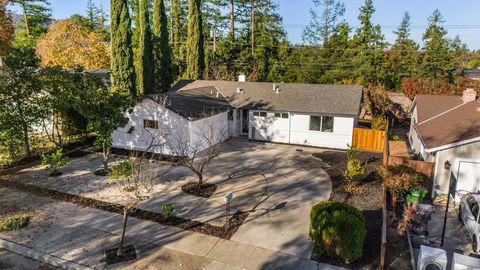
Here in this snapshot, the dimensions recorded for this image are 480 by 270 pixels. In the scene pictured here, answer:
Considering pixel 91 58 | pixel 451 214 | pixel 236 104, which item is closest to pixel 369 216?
pixel 451 214

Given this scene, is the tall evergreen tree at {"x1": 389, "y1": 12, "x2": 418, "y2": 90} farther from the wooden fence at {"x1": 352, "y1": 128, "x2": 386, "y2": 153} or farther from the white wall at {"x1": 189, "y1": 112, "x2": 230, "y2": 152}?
the white wall at {"x1": 189, "y1": 112, "x2": 230, "y2": 152}

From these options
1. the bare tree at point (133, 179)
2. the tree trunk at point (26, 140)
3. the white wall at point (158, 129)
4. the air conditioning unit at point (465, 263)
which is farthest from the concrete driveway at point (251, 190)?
the air conditioning unit at point (465, 263)

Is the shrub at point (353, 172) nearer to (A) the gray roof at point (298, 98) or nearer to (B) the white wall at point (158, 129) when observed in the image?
(A) the gray roof at point (298, 98)

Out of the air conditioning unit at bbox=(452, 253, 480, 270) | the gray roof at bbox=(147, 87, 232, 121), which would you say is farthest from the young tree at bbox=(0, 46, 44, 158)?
the air conditioning unit at bbox=(452, 253, 480, 270)

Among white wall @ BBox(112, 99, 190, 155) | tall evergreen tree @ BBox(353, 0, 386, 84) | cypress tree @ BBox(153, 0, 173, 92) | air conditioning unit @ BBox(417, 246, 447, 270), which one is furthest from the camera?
tall evergreen tree @ BBox(353, 0, 386, 84)

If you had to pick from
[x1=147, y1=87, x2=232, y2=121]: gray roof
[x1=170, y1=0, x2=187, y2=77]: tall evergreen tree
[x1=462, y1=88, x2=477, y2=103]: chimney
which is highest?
[x1=170, y1=0, x2=187, y2=77]: tall evergreen tree
